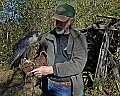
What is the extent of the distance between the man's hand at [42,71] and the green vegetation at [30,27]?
3170mm

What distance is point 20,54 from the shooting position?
292 cm

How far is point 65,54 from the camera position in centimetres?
276

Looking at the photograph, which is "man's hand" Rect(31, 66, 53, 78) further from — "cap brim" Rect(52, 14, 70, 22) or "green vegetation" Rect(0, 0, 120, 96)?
"green vegetation" Rect(0, 0, 120, 96)

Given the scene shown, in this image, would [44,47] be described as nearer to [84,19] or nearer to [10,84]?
[10,84]

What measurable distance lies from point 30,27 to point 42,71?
15.0 feet

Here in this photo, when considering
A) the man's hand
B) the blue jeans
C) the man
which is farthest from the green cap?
the blue jeans

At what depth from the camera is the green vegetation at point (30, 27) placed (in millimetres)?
5789

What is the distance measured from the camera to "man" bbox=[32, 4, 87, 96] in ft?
8.70

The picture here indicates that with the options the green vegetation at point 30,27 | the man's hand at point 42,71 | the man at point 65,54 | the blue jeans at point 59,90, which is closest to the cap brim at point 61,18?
the man at point 65,54

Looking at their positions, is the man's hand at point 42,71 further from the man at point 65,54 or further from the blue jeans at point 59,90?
the blue jeans at point 59,90

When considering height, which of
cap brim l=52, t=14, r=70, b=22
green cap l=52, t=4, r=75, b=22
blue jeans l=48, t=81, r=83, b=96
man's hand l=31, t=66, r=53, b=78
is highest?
green cap l=52, t=4, r=75, b=22

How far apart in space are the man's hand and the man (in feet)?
0.23

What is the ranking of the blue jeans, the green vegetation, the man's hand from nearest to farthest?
the man's hand, the blue jeans, the green vegetation

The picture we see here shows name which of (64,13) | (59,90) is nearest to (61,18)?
(64,13)
